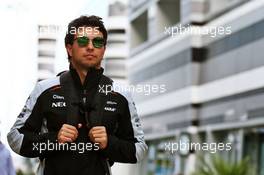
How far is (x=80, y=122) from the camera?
10.0 feet

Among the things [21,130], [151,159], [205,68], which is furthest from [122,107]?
[151,159]

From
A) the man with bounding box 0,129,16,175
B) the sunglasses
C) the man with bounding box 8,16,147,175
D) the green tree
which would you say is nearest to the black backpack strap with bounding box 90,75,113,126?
the man with bounding box 8,16,147,175

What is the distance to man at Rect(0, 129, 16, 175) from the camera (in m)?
4.41

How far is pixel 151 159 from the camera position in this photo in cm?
4366

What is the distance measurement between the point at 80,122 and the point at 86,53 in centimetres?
25

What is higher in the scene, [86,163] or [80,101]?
[80,101]

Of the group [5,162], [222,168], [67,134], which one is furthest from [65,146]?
[222,168]

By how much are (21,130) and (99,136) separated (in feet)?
1.07

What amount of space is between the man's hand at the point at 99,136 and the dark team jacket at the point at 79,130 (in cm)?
3

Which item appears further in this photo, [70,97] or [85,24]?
[85,24]

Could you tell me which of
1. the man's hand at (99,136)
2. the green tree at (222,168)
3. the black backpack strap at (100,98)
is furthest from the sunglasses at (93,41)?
the green tree at (222,168)

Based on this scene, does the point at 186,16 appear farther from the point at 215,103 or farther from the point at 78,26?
the point at 78,26

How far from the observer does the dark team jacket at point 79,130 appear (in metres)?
3.05

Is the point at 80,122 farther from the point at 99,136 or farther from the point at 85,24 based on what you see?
the point at 85,24
